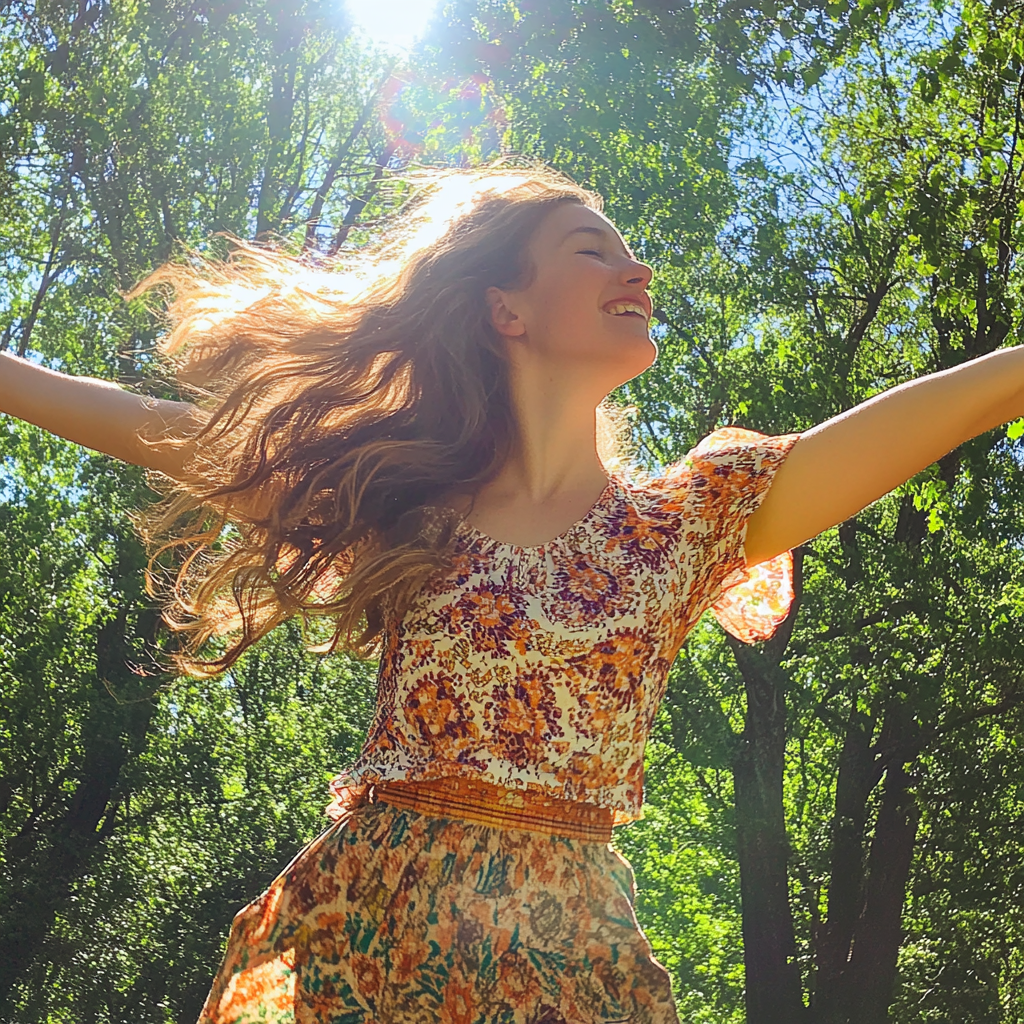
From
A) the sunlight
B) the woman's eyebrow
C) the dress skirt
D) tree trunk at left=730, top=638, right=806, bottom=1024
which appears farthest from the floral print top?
the sunlight

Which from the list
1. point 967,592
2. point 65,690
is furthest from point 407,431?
point 65,690

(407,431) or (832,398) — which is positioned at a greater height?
(832,398)

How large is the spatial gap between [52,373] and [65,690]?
1341cm

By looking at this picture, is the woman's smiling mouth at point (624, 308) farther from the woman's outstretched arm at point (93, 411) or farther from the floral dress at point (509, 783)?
the woman's outstretched arm at point (93, 411)

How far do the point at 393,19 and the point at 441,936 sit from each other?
16.3 metres

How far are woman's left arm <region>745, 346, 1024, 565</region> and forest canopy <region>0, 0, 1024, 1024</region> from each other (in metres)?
A: 7.67

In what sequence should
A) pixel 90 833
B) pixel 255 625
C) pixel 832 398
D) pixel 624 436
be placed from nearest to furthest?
pixel 255 625 < pixel 624 436 < pixel 832 398 < pixel 90 833

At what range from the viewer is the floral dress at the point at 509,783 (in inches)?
77.9

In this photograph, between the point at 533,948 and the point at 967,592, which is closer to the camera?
the point at 533,948

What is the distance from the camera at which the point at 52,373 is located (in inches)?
95.3

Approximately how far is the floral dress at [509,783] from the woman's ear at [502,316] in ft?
1.58

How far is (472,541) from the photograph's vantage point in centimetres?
239

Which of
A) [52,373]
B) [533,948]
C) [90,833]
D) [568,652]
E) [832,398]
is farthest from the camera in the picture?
[90,833]

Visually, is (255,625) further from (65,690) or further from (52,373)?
(65,690)
